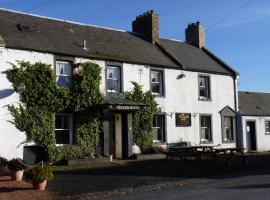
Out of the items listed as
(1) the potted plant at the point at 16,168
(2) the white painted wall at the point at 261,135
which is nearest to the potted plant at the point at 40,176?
(1) the potted plant at the point at 16,168

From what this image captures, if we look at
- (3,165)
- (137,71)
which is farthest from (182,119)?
(3,165)

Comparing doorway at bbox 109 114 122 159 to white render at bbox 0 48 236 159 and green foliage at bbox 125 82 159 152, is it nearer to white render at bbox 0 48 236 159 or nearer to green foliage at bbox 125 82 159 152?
green foliage at bbox 125 82 159 152

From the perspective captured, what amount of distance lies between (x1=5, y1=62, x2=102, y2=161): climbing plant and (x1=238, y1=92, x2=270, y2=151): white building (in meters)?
14.2

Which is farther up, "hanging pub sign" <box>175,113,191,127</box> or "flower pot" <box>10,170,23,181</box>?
"hanging pub sign" <box>175,113,191,127</box>

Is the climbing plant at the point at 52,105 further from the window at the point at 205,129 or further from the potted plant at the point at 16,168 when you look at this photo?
the window at the point at 205,129

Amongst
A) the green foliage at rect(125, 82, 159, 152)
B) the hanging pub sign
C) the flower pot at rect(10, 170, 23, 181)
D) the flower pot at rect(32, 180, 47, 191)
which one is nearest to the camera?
the flower pot at rect(32, 180, 47, 191)

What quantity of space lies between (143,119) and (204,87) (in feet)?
20.3

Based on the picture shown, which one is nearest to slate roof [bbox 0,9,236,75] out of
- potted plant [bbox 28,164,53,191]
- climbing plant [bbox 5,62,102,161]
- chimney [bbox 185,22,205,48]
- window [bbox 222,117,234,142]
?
climbing plant [bbox 5,62,102,161]

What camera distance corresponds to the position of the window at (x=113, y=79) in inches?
1030

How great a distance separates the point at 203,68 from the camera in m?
31.4

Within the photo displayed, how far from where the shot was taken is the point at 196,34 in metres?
35.7

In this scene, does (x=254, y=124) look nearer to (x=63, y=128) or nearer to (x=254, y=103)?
(x=254, y=103)

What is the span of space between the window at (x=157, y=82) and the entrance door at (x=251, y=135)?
10.8m

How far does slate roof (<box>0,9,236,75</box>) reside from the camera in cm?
2398
